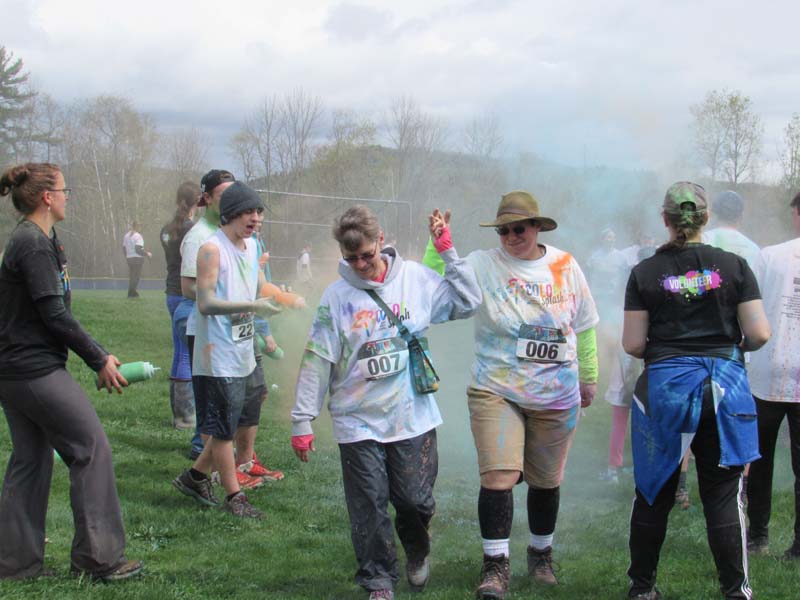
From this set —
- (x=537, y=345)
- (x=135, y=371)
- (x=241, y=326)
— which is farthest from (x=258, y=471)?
(x=537, y=345)

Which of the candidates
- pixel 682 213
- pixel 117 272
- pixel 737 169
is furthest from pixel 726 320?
pixel 117 272

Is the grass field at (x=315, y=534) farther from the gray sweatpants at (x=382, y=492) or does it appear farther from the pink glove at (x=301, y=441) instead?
the pink glove at (x=301, y=441)

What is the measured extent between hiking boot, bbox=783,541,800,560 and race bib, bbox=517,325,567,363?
1952mm

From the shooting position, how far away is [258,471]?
6270 millimetres

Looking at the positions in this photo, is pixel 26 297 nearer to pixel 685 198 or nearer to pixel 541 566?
pixel 541 566

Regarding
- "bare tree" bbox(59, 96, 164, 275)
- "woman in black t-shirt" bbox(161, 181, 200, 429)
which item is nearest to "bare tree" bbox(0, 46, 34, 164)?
"bare tree" bbox(59, 96, 164, 275)

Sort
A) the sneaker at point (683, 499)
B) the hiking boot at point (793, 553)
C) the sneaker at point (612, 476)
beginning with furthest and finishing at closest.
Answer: the sneaker at point (612, 476)
the sneaker at point (683, 499)
the hiking boot at point (793, 553)

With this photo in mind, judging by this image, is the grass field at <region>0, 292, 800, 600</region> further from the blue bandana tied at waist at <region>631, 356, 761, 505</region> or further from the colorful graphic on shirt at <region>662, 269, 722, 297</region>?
the colorful graphic on shirt at <region>662, 269, 722, 297</region>

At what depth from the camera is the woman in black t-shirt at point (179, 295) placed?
7.02 metres

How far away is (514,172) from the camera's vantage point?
20609 millimetres

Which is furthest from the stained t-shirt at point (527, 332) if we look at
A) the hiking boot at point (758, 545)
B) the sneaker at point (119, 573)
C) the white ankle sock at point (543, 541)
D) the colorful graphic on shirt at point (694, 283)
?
the sneaker at point (119, 573)

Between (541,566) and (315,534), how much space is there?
61.2 inches

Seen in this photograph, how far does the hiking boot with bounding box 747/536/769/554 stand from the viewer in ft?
15.8

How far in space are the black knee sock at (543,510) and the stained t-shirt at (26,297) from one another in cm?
262
